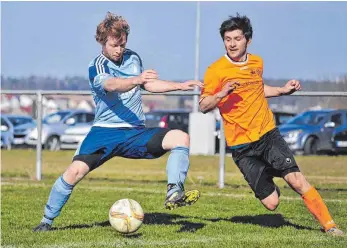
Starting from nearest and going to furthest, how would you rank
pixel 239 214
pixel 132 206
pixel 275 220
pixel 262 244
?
pixel 262 244 → pixel 132 206 → pixel 275 220 → pixel 239 214

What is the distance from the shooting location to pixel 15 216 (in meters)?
9.61

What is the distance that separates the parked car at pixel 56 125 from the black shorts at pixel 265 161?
A: 22.2 metres

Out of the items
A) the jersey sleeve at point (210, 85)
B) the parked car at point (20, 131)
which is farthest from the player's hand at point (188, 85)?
the parked car at point (20, 131)

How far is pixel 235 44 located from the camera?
26.6 feet

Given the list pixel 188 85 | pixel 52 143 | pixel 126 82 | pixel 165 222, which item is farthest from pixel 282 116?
pixel 188 85

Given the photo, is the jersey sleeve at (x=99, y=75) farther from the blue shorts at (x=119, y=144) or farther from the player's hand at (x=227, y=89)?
the player's hand at (x=227, y=89)

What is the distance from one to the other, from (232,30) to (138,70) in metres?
0.98

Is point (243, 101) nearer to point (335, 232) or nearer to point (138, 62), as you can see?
point (138, 62)

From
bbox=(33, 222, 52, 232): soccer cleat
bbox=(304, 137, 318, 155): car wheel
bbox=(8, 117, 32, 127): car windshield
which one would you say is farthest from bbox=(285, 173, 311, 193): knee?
bbox=(8, 117, 32, 127): car windshield

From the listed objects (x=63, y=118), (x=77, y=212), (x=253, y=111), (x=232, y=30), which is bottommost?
(x=63, y=118)

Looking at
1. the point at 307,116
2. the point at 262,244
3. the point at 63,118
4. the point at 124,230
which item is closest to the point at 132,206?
the point at 124,230

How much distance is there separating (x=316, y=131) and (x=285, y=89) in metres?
19.0

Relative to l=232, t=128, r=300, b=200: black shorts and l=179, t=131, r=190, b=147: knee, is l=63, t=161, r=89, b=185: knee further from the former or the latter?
l=232, t=128, r=300, b=200: black shorts

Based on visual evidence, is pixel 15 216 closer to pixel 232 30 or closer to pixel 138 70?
pixel 138 70
